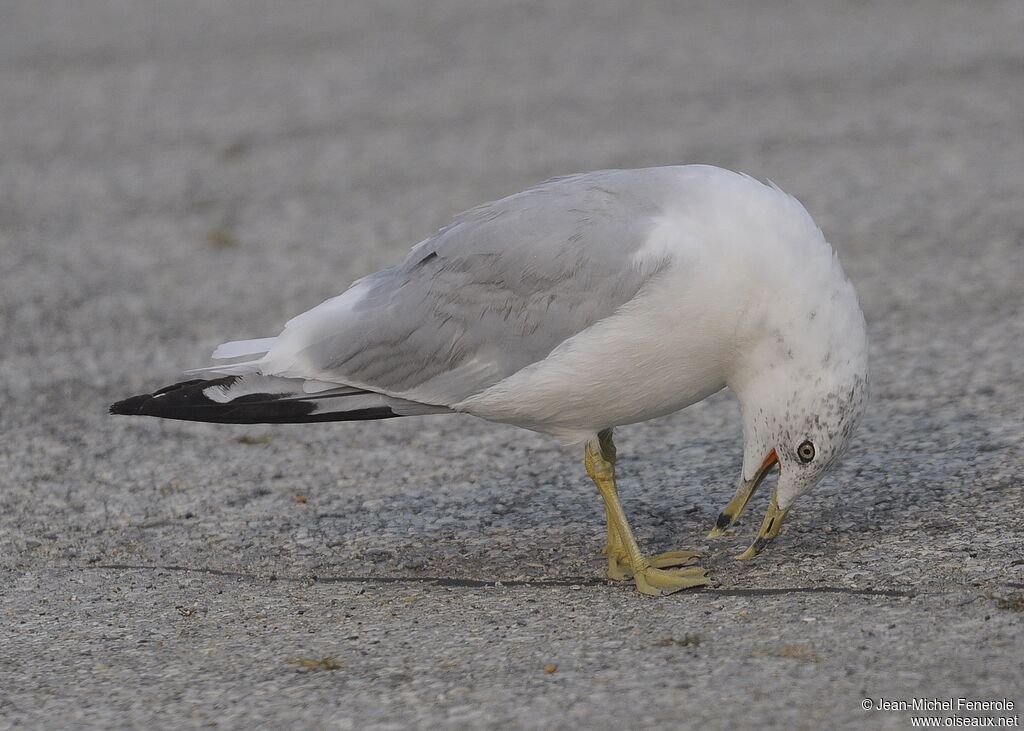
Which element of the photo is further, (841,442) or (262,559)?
(262,559)

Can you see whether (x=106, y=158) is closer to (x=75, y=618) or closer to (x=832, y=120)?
(x=832, y=120)

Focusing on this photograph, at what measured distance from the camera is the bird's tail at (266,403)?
15.3ft

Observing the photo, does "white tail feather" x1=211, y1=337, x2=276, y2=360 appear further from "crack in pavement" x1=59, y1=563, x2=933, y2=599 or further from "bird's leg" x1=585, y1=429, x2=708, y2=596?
"bird's leg" x1=585, y1=429, x2=708, y2=596

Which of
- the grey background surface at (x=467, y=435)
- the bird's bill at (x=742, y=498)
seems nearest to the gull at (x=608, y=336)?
the bird's bill at (x=742, y=498)

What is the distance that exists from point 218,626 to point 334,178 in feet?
21.0

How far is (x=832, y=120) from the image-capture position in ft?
35.1

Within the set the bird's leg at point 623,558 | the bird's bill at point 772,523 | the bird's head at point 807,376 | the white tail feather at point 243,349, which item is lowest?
the bird's leg at point 623,558

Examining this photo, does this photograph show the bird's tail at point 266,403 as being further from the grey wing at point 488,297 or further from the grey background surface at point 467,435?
the grey background surface at point 467,435

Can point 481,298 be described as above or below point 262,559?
above

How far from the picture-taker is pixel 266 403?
4676mm

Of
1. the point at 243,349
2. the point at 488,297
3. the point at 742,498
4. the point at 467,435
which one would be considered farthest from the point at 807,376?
the point at 467,435

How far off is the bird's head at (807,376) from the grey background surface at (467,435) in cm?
40

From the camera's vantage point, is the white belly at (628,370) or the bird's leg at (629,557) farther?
the bird's leg at (629,557)

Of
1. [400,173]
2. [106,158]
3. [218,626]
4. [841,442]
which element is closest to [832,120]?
[400,173]
